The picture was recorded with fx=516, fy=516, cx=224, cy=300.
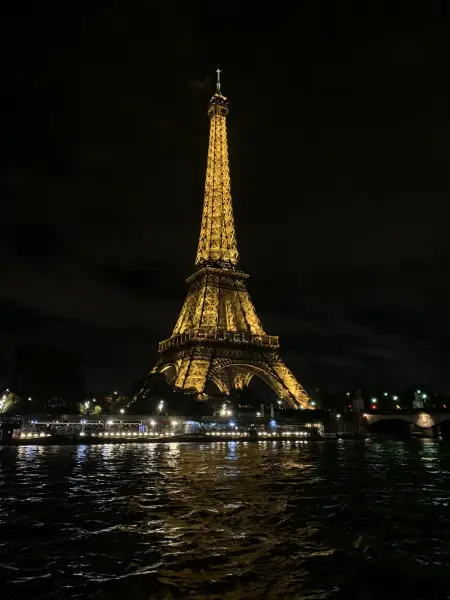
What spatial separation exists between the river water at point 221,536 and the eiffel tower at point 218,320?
157ft

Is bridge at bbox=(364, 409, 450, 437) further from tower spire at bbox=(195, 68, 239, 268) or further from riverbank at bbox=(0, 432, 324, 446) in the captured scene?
tower spire at bbox=(195, 68, 239, 268)

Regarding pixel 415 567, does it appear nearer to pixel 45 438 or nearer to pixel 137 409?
pixel 45 438

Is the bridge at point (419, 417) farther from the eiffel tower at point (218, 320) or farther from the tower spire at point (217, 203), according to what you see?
the tower spire at point (217, 203)

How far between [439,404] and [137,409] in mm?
80373

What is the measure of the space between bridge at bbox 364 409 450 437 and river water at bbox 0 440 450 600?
219 ft

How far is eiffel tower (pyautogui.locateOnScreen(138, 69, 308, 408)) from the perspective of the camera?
7381 cm

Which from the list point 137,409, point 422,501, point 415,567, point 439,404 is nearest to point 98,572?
point 415,567

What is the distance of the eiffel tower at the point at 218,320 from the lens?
73.8 metres

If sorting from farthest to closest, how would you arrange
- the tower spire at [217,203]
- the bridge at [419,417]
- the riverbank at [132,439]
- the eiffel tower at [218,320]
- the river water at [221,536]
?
the bridge at [419,417], the tower spire at [217,203], the eiffel tower at [218,320], the riverbank at [132,439], the river water at [221,536]

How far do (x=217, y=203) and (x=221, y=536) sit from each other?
7713 cm

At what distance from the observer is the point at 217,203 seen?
8681cm

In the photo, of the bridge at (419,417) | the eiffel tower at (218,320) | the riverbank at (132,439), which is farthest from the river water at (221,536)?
the bridge at (419,417)

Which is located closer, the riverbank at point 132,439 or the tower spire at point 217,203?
the riverbank at point 132,439

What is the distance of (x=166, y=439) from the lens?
55.7 m
